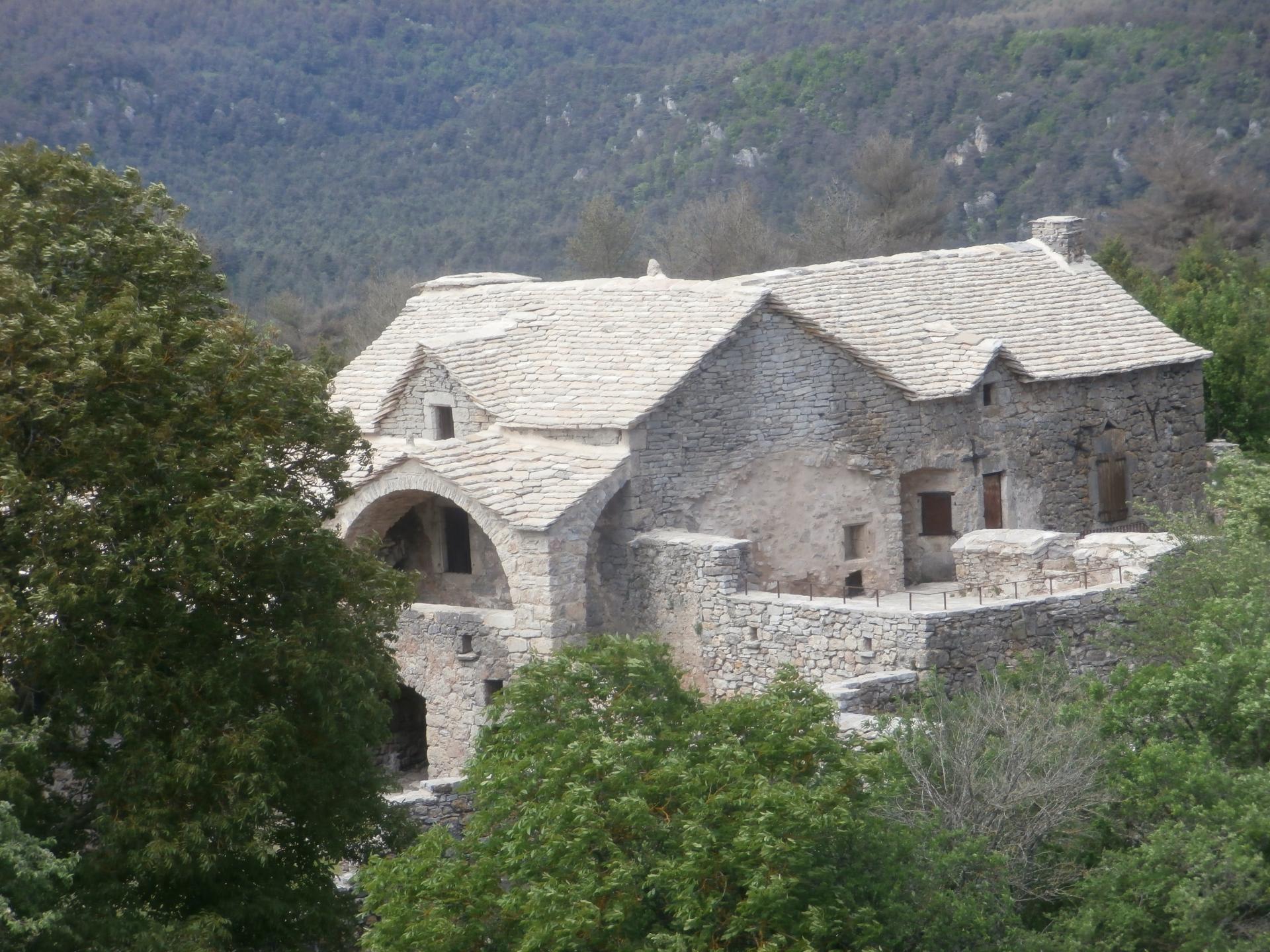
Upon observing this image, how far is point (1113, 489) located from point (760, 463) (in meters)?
6.41

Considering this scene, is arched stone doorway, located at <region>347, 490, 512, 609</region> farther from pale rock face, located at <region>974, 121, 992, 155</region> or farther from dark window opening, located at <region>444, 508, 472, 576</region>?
pale rock face, located at <region>974, 121, 992, 155</region>

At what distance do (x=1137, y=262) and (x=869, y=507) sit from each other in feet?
96.2

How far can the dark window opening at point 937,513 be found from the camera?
83.0ft

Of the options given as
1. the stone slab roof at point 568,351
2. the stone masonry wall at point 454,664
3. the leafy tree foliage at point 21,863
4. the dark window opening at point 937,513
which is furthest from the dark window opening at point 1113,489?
the leafy tree foliage at point 21,863

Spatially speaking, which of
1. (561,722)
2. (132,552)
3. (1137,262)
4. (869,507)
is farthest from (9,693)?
(1137,262)

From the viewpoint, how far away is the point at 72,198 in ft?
51.4

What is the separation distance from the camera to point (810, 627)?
66.4 feet

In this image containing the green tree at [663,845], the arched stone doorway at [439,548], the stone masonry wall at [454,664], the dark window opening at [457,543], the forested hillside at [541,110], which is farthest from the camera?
the forested hillside at [541,110]

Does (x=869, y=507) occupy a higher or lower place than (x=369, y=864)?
higher

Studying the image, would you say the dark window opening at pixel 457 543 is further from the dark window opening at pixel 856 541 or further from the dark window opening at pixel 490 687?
the dark window opening at pixel 856 541

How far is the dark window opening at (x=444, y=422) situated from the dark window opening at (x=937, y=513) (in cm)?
643

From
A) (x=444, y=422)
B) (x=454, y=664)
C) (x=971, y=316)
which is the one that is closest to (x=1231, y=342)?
(x=971, y=316)

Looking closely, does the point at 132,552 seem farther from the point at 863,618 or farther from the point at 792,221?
the point at 792,221

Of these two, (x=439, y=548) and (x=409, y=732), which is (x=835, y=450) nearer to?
(x=439, y=548)
